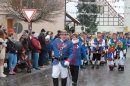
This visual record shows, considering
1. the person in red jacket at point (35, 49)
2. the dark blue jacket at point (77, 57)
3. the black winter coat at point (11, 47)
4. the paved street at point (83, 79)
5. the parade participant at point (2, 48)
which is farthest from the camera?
the person in red jacket at point (35, 49)

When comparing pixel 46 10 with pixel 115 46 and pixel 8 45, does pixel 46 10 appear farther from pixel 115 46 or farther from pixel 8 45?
pixel 8 45

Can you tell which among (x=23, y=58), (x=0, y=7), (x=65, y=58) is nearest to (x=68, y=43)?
(x=65, y=58)

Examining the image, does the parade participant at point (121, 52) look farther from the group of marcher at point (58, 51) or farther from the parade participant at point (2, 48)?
the parade participant at point (2, 48)

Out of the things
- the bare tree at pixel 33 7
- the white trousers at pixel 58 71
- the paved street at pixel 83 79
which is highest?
the bare tree at pixel 33 7

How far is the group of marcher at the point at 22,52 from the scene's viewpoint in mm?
14094

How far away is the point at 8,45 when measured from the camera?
14.7 metres

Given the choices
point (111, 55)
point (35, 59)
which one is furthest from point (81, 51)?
point (111, 55)

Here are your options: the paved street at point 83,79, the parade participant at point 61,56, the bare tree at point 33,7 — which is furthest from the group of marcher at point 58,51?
the bare tree at point 33,7

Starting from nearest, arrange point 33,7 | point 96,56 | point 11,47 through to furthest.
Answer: point 11,47, point 96,56, point 33,7

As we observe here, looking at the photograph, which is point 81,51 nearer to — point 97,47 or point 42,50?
point 42,50

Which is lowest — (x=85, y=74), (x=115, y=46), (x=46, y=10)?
(x=85, y=74)

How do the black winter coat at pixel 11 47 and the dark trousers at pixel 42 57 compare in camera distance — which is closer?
the black winter coat at pixel 11 47

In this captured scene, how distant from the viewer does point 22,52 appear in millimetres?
15586

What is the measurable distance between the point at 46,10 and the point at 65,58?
58.4 ft
